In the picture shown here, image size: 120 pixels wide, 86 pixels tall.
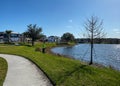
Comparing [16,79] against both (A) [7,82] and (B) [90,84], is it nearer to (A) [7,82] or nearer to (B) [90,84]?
(A) [7,82]

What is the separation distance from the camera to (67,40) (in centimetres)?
12838

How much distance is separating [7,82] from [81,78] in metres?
4.34

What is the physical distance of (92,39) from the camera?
737 inches

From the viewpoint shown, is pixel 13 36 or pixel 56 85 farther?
pixel 13 36

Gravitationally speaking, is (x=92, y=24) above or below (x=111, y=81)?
above

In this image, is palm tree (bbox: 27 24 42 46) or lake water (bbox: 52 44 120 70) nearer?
lake water (bbox: 52 44 120 70)

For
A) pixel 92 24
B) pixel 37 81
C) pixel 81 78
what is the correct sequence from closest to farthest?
1. pixel 37 81
2. pixel 81 78
3. pixel 92 24

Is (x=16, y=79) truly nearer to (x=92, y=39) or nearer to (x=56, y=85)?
(x=56, y=85)

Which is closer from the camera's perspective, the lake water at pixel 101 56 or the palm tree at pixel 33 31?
the lake water at pixel 101 56

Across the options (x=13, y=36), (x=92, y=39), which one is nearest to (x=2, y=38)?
(x=13, y=36)

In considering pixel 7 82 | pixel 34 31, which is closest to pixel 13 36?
pixel 34 31

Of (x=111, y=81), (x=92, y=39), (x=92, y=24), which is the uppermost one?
(x=92, y=24)

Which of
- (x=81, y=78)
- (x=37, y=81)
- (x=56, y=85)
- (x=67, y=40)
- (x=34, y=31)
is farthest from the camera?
(x=67, y=40)

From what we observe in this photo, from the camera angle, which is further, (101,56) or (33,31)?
(33,31)
